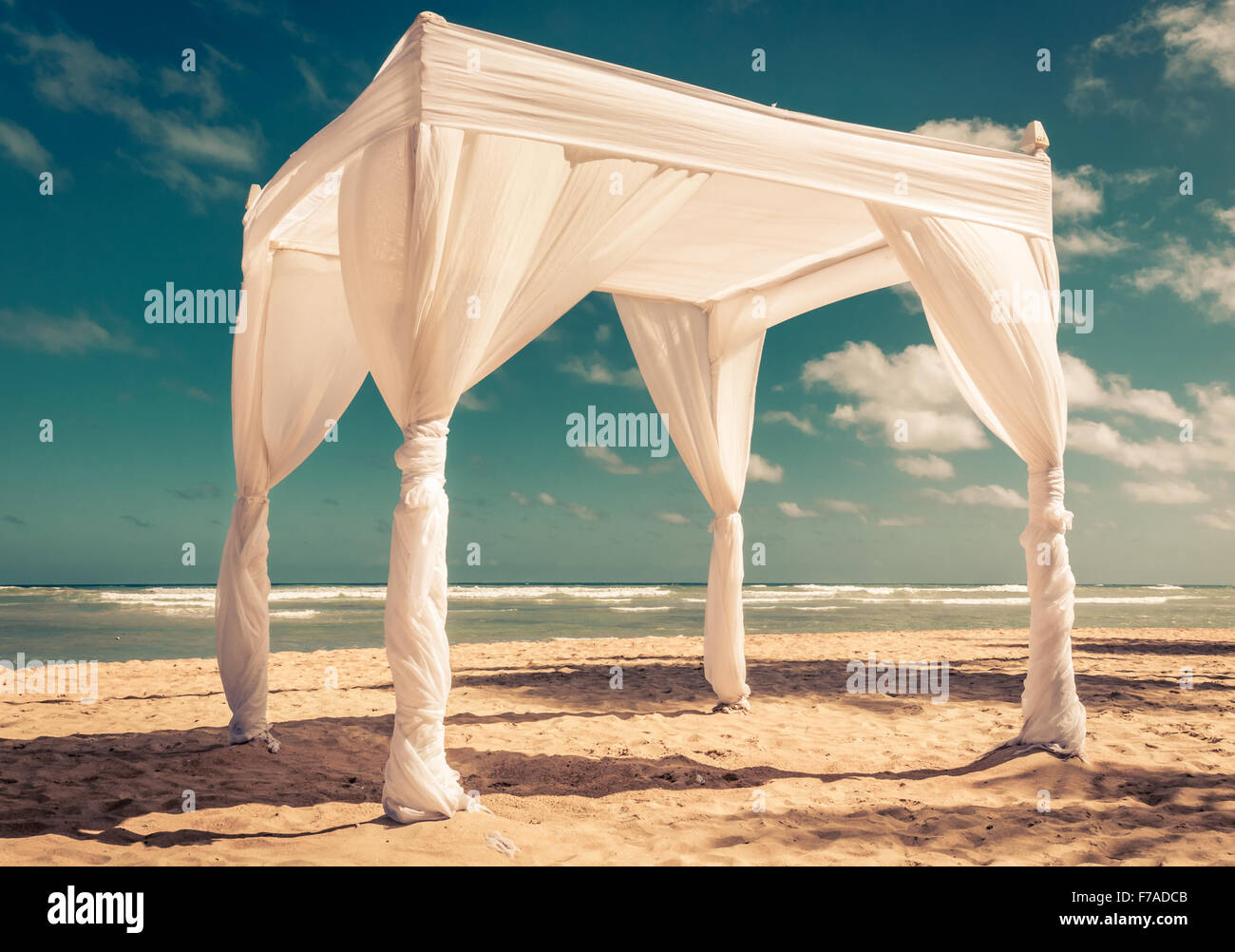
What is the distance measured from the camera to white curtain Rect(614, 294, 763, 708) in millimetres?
5410

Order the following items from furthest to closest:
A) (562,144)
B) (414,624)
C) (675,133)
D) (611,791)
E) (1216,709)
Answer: (1216,709) → (611,791) → (675,133) → (562,144) → (414,624)

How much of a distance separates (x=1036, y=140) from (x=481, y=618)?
14.2 meters

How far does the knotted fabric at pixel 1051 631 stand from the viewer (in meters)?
3.81

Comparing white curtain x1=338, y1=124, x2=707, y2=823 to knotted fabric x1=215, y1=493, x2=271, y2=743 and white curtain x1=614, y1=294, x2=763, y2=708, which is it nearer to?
knotted fabric x1=215, y1=493, x2=271, y2=743

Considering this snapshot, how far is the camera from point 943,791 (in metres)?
3.58

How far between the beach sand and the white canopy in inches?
14.2

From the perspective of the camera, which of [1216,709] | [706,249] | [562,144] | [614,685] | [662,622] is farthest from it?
[662,622]

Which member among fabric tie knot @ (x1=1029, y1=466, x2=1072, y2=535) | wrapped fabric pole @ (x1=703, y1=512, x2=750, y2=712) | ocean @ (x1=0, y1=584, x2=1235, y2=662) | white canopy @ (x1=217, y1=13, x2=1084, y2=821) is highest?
white canopy @ (x1=217, y1=13, x2=1084, y2=821)

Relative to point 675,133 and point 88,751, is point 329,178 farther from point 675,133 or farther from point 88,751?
point 88,751

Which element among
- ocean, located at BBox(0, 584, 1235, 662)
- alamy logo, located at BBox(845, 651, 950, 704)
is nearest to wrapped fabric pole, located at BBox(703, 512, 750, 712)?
alamy logo, located at BBox(845, 651, 950, 704)

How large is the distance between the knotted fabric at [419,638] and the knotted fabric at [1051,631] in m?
2.78

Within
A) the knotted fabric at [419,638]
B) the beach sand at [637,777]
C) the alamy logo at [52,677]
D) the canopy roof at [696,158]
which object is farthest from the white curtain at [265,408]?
the alamy logo at [52,677]

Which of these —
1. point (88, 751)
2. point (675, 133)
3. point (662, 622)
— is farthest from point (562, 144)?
point (662, 622)

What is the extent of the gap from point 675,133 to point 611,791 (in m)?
3.00
